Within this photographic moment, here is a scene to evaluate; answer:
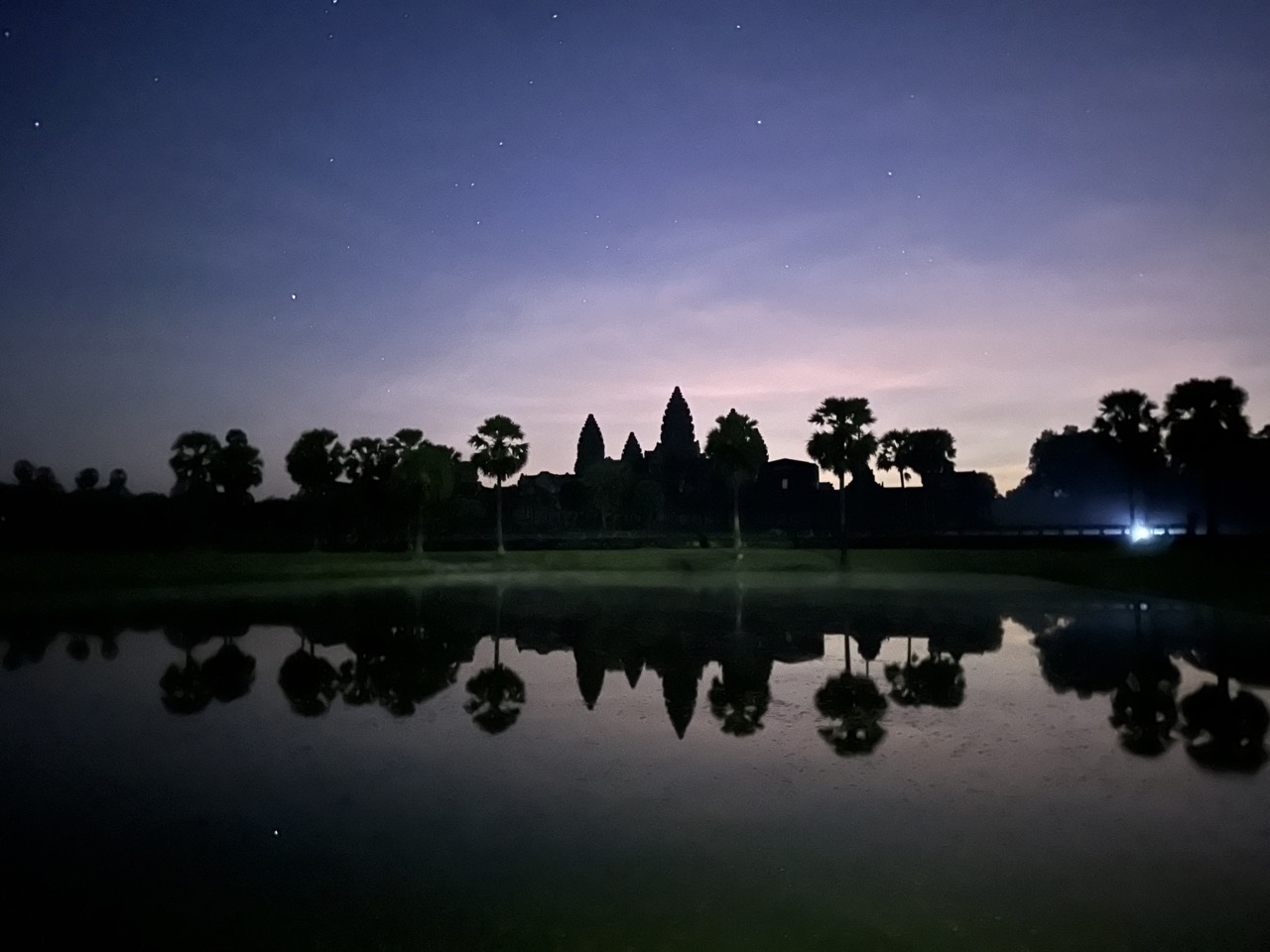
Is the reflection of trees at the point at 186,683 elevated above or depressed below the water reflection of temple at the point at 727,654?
above

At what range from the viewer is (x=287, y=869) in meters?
7.59

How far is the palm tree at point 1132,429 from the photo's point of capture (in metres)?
64.8

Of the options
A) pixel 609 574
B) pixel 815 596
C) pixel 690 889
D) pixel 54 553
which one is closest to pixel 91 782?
pixel 690 889

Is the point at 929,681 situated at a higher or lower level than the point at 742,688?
lower

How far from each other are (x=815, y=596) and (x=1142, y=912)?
91.2ft

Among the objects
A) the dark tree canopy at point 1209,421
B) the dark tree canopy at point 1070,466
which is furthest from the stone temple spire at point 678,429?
the dark tree canopy at point 1209,421

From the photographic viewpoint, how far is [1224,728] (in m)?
12.7

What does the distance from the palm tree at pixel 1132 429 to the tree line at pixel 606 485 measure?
11 cm

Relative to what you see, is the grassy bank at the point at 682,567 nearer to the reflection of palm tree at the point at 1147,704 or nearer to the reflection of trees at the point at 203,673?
the reflection of palm tree at the point at 1147,704

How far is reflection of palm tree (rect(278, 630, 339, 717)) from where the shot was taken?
14547 millimetres

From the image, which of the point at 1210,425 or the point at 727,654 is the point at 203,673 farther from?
the point at 1210,425

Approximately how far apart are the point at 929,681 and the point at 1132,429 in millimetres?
59785

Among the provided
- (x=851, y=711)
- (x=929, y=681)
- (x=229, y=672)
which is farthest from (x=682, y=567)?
(x=851, y=711)

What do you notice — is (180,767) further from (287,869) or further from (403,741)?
(287,869)
